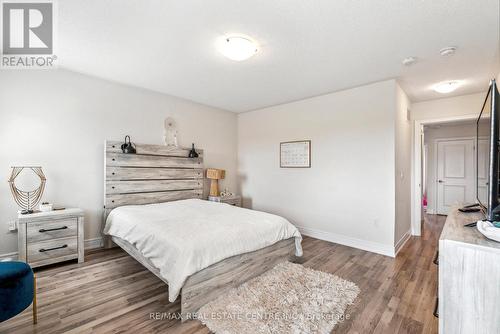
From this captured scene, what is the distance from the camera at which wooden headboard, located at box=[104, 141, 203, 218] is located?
3387 millimetres

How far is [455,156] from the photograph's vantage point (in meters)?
5.59

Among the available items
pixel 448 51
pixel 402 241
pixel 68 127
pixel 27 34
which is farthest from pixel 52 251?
pixel 448 51

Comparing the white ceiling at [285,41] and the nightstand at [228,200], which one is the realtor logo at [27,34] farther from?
the nightstand at [228,200]

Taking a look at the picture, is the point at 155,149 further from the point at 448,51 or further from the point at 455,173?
the point at 455,173

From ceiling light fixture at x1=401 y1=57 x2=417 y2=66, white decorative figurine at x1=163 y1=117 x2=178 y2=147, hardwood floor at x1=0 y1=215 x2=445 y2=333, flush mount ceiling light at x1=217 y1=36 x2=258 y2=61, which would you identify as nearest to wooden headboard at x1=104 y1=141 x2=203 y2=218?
white decorative figurine at x1=163 y1=117 x2=178 y2=147

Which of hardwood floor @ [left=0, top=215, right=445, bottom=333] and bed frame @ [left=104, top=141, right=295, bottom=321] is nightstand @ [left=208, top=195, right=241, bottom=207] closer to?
bed frame @ [left=104, top=141, right=295, bottom=321]

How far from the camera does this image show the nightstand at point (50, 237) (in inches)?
99.1

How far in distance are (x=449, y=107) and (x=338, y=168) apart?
2327 millimetres

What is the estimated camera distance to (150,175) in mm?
3762

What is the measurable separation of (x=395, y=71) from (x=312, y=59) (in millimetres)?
1202

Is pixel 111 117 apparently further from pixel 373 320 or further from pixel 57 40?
pixel 373 320

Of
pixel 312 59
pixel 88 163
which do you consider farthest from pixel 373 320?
pixel 88 163

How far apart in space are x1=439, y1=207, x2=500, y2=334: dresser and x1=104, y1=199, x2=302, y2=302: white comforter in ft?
5.08

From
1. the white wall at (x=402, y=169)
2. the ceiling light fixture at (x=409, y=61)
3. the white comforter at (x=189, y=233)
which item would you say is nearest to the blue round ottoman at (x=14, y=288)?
the white comforter at (x=189, y=233)
